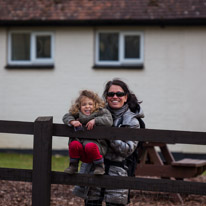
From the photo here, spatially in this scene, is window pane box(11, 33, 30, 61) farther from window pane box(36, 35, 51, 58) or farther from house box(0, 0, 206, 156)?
window pane box(36, 35, 51, 58)

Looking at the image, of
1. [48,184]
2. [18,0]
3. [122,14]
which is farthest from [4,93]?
[48,184]

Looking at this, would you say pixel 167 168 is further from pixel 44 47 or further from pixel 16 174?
pixel 44 47

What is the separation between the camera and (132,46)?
51.4 feet

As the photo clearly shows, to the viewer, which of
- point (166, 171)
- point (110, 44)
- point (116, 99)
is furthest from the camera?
point (110, 44)

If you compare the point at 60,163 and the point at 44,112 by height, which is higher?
the point at 44,112

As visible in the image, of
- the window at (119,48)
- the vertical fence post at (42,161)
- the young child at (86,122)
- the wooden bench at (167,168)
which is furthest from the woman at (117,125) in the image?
the window at (119,48)

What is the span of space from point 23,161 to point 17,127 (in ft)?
28.7

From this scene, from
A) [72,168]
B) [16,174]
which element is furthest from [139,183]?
[16,174]

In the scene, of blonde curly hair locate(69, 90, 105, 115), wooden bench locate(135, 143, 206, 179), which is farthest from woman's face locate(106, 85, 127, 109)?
wooden bench locate(135, 143, 206, 179)

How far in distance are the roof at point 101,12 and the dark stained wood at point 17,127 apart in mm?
9832

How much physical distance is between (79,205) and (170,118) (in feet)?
25.4

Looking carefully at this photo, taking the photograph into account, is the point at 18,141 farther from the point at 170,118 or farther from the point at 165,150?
the point at 165,150

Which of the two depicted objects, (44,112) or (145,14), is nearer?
(145,14)

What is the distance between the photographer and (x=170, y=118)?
50.2 ft
